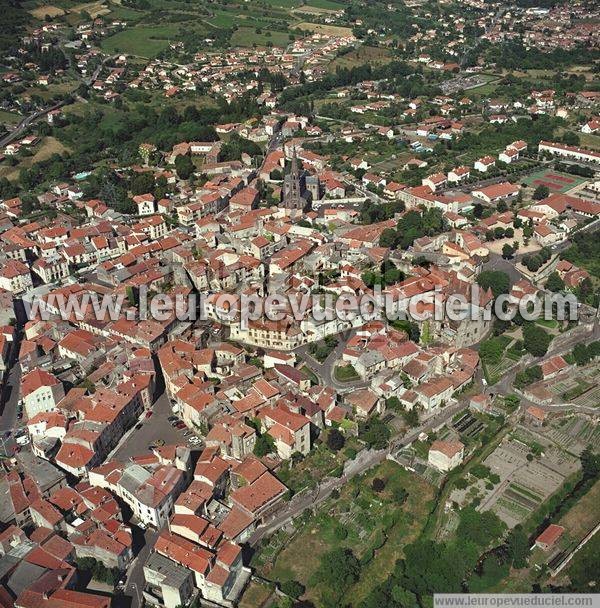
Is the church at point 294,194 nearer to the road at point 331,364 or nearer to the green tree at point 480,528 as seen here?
the road at point 331,364

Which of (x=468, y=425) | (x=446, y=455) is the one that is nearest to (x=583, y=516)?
(x=446, y=455)

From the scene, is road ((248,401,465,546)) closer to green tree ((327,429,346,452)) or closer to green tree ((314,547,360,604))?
green tree ((327,429,346,452))

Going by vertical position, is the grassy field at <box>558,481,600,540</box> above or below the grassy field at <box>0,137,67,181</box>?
above

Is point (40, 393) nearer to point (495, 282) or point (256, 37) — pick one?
point (495, 282)

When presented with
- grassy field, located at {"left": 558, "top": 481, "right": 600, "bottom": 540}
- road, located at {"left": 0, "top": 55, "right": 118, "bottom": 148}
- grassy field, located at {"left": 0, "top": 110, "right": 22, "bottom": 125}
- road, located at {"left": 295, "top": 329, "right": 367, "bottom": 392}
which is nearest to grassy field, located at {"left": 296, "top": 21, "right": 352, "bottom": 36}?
road, located at {"left": 0, "top": 55, "right": 118, "bottom": 148}

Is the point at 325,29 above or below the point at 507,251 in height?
below
